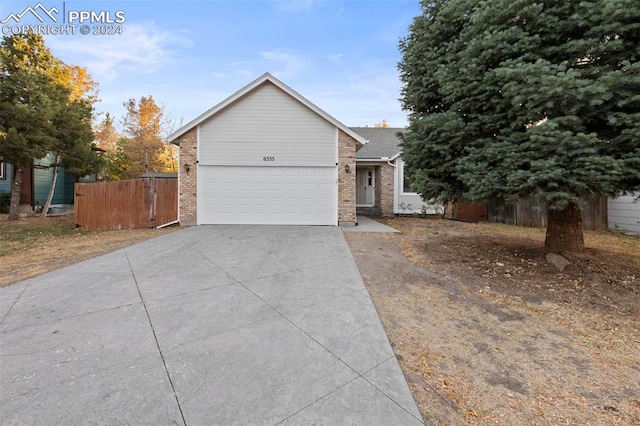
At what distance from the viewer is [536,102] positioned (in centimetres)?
470

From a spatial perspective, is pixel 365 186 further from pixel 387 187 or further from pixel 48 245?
pixel 48 245

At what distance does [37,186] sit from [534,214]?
82.3ft

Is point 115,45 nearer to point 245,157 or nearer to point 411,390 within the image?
point 245,157

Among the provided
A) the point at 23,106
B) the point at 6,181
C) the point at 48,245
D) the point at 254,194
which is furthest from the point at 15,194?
the point at 254,194

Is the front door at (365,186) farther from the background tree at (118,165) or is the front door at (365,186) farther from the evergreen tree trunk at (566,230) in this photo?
the background tree at (118,165)

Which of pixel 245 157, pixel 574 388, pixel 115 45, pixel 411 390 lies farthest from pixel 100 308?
pixel 115 45

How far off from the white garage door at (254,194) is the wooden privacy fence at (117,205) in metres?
1.70

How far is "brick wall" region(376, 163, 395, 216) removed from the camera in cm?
1591

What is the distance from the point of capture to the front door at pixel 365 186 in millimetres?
17609

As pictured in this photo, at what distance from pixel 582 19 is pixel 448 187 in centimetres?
330

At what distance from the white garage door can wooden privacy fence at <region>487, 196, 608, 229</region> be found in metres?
6.92

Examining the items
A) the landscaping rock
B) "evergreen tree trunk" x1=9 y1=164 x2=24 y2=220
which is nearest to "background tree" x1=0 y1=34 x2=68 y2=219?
"evergreen tree trunk" x1=9 y1=164 x2=24 y2=220

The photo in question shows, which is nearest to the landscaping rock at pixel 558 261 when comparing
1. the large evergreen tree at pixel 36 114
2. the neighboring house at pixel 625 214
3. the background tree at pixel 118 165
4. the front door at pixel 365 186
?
the neighboring house at pixel 625 214

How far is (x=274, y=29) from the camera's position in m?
11.8
